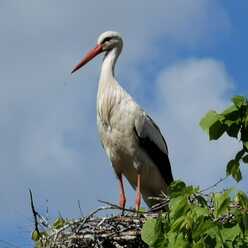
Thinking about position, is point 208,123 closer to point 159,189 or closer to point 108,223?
point 108,223

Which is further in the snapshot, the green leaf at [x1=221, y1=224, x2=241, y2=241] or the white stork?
the white stork

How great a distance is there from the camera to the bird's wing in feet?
32.2

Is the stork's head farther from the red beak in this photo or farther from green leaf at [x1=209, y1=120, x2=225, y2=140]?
green leaf at [x1=209, y1=120, x2=225, y2=140]

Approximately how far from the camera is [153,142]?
1000 cm

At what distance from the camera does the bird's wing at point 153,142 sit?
981 centimetres

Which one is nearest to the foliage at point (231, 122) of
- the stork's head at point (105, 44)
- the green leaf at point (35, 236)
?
the green leaf at point (35, 236)

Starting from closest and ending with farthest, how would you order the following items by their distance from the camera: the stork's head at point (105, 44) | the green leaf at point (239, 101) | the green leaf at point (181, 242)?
the green leaf at point (181, 242)
the green leaf at point (239, 101)
the stork's head at point (105, 44)

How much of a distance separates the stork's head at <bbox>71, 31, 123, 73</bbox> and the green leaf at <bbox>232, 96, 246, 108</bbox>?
5.23 metres

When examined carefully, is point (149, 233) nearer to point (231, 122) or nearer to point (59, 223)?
point (231, 122)

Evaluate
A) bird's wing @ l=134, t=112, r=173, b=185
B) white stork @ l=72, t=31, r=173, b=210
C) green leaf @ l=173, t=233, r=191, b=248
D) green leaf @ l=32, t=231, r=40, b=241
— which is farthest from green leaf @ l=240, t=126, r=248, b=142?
bird's wing @ l=134, t=112, r=173, b=185

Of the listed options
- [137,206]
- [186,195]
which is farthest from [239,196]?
[137,206]

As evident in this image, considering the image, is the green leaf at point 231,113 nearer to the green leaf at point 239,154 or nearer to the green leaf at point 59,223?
the green leaf at point 239,154

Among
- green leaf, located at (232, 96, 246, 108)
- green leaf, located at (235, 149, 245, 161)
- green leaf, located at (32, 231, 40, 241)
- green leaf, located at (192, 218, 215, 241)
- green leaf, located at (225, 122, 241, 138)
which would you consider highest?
green leaf, located at (232, 96, 246, 108)

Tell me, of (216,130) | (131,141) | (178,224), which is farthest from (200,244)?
(131,141)
